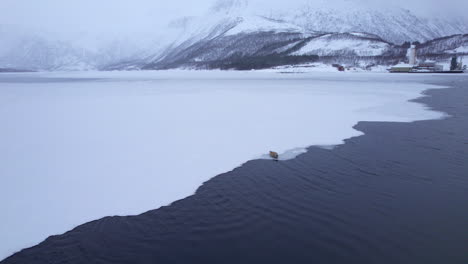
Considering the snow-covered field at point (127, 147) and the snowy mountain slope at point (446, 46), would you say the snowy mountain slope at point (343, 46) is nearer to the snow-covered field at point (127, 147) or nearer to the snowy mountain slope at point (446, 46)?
the snowy mountain slope at point (446, 46)

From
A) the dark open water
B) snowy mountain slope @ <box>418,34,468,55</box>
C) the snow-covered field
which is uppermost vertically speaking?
snowy mountain slope @ <box>418,34,468,55</box>

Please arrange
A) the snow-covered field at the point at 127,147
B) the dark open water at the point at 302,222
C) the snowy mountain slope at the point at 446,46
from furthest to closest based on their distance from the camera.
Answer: the snowy mountain slope at the point at 446,46, the snow-covered field at the point at 127,147, the dark open water at the point at 302,222

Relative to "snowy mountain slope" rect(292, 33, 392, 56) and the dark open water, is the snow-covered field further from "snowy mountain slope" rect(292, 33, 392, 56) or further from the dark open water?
"snowy mountain slope" rect(292, 33, 392, 56)

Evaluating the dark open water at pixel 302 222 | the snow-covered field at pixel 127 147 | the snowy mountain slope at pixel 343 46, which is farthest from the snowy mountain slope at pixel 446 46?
the dark open water at pixel 302 222

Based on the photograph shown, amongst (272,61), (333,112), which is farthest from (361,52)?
(333,112)

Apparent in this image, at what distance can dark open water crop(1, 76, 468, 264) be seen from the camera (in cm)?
522

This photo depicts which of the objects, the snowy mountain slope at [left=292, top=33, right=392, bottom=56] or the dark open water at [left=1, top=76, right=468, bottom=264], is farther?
the snowy mountain slope at [left=292, top=33, right=392, bottom=56]

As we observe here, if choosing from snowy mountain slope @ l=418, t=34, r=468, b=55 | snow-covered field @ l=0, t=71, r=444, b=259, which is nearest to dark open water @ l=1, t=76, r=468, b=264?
snow-covered field @ l=0, t=71, r=444, b=259

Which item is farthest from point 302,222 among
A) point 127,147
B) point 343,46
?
point 343,46

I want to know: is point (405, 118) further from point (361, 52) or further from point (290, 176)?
point (361, 52)

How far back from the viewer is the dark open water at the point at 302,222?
522 cm

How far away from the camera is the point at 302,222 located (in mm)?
6238

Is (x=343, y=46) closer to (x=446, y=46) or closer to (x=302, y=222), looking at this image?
(x=446, y=46)

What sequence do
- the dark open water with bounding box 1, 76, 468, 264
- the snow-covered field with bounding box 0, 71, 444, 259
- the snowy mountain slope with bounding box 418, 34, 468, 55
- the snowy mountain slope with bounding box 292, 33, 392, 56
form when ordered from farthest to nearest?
the snowy mountain slope with bounding box 292, 33, 392, 56
the snowy mountain slope with bounding box 418, 34, 468, 55
the snow-covered field with bounding box 0, 71, 444, 259
the dark open water with bounding box 1, 76, 468, 264
